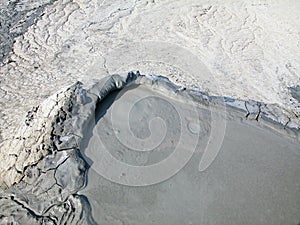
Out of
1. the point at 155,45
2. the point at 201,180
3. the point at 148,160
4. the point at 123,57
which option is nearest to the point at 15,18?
the point at 123,57

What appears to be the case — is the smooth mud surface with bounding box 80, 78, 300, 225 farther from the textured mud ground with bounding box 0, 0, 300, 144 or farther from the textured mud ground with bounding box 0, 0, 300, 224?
the textured mud ground with bounding box 0, 0, 300, 144

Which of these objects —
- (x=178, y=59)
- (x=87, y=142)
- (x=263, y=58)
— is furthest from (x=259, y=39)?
(x=87, y=142)

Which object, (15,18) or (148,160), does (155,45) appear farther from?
(148,160)

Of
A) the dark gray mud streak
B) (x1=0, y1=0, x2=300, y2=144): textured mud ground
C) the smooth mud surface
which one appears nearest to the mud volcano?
the smooth mud surface

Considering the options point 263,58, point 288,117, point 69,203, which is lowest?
point 263,58

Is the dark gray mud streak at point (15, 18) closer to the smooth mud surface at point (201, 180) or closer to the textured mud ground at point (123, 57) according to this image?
the textured mud ground at point (123, 57)

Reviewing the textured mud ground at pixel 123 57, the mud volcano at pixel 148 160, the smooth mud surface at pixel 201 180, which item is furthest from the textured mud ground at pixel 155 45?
the smooth mud surface at pixel 201 180

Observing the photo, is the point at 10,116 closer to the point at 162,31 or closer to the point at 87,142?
the point at 87,142
